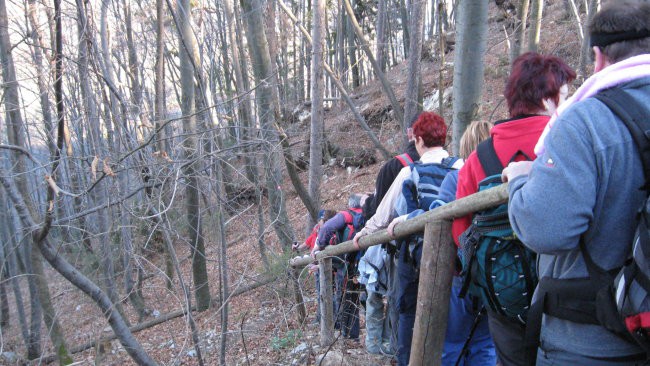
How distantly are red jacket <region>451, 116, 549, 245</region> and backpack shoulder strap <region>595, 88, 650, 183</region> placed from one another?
75 centimetres

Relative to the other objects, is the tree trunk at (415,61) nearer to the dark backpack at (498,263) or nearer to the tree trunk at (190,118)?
the tree trunk at (190,118)

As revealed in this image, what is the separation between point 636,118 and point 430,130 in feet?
6.98

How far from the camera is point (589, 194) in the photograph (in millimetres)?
1448

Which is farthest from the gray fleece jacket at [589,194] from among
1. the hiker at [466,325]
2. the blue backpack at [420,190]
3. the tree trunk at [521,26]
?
the tree trunk at [521,26]

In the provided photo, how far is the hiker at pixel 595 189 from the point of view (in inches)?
56.9

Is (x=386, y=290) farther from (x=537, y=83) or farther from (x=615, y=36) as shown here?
(x=615, y=36)

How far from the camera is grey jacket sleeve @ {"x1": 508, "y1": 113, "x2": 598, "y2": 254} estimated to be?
1452 millimetres

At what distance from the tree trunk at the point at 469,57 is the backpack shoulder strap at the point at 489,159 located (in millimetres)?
2089

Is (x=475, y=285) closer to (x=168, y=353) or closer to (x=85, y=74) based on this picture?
(x=85, y=74)

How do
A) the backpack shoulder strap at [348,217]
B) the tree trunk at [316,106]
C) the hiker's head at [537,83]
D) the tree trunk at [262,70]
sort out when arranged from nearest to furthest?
the hiker's head at [537,83] < the backpack shoulder strap at [348,217] < the tree trunk at [262,70] < the tree trunk at [316,106]

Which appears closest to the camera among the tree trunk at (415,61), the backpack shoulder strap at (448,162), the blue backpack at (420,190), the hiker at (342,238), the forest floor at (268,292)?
the blue backpack at (420,190)

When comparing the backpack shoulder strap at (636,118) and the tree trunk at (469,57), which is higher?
the tree trunk at (469,57)

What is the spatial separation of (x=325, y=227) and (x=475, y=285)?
299cm

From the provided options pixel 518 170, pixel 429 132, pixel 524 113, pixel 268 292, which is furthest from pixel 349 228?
pixel 268 292
